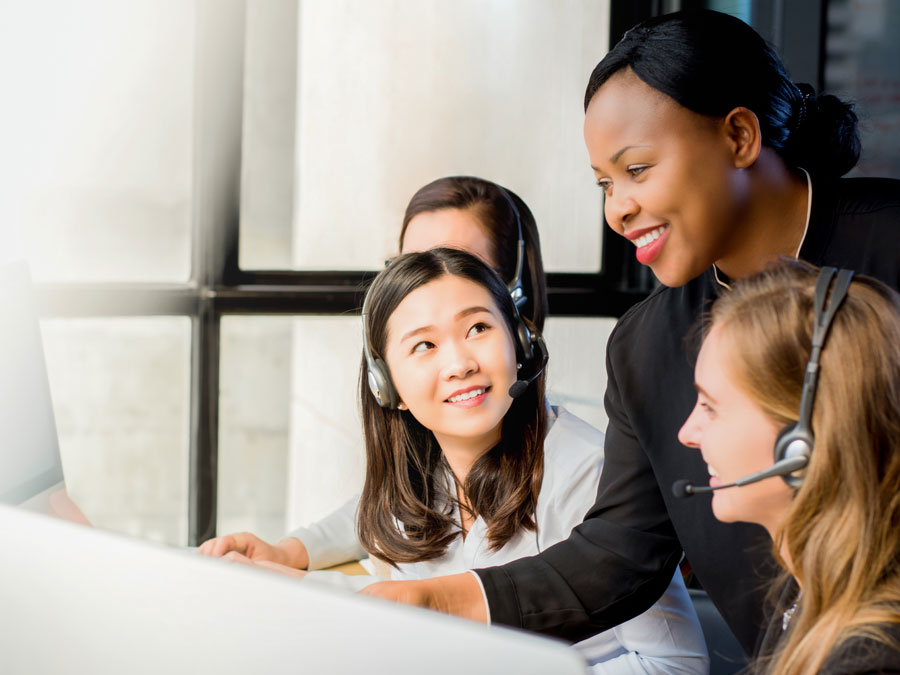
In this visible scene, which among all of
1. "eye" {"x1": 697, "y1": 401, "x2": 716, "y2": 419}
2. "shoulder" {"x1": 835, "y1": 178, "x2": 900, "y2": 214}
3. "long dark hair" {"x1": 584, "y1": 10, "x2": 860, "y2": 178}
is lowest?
"eye" {"x1": 697, "y1": 401, "x2": 716, "y2": 419}

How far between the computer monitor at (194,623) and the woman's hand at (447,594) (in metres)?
0.49

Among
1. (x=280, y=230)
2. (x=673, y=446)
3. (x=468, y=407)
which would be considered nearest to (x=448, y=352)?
(x=468, y=407)

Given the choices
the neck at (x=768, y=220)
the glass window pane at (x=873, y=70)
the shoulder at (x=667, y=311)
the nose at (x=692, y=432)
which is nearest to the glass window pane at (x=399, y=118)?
the glass window pane at (x=873, y=70)

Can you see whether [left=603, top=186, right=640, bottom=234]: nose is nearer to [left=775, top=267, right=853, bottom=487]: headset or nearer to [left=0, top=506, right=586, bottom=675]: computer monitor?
[left=775, top=267, right=853, bottom=487]: headset

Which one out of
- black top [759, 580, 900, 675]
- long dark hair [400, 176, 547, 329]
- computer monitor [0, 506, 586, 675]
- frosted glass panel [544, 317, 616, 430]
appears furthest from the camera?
frosted glass panel [544, 317, 616, 430]

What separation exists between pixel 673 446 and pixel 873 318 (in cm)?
34

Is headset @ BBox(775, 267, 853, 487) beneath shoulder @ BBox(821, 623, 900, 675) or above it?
above

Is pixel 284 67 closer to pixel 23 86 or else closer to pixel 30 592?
pixel 23 86

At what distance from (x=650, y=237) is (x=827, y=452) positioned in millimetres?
362

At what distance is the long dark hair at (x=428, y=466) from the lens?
1.34 metres

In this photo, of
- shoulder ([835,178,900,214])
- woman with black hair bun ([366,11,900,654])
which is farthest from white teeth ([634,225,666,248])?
shoulder ([835,178,900,214])

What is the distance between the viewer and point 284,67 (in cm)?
243

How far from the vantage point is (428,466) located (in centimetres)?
146

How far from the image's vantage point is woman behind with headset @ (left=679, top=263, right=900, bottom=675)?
72cm
